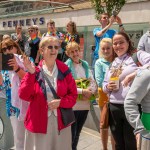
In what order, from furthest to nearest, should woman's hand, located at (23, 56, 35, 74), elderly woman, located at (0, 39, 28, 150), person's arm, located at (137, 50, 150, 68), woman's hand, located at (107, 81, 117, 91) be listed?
elderly woman, located at (0, 39, 28, 150)
person's arm, located at (137, 50, 150, 68)
woman's hand, located at (107, 81, 117, 91)
woman's hand, located at (23, 56, 35, 74)

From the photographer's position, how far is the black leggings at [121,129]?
10.1 feet

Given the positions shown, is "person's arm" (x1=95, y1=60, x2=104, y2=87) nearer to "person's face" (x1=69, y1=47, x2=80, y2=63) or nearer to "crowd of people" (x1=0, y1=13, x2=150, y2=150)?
"crowd of people" (x1=0, y1=13, x2=150, y2=150)

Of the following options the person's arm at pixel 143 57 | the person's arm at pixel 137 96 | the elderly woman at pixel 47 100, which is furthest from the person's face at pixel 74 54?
the person's arm at pixel 137 96

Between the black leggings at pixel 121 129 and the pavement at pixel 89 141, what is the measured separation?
0.94 metres

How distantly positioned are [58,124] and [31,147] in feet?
1.25

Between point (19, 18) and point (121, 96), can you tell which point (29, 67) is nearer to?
point (121, 96)

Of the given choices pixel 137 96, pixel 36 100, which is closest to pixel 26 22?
pixel 36 100

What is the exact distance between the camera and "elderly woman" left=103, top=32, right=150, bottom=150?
3051 mm

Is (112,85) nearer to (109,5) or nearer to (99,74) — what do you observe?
(99,74)

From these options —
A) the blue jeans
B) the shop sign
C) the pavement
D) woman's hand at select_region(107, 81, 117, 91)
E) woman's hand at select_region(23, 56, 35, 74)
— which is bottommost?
the pavement

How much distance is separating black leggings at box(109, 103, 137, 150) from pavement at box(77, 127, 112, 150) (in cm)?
94

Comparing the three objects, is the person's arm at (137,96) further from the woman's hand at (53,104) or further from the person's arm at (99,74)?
the person's arm at (99,74)

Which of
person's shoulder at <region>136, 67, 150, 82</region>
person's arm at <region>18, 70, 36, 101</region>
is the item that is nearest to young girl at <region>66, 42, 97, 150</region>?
person's arm at <region>18, 70, 36, 101</region>

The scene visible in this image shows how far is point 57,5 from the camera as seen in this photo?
16453 mm
